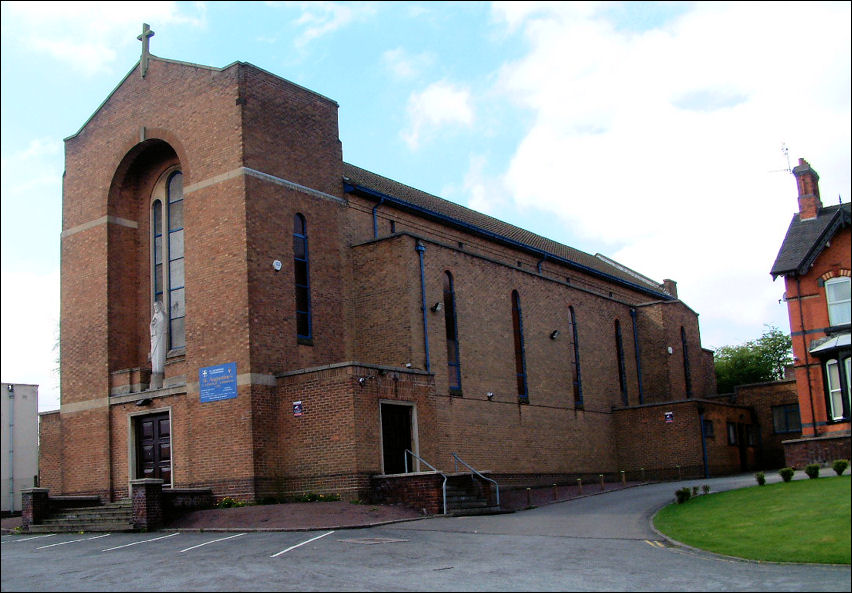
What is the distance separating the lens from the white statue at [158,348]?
27.6 m

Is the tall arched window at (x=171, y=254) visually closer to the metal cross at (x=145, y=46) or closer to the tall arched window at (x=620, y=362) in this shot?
the metal cross at (x=145, y=46)

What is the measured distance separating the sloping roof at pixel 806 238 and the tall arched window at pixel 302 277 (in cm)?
1431

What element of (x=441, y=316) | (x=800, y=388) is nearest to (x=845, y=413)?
(x=800, y=388)

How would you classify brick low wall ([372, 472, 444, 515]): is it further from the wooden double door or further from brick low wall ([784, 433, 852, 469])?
brick low wall ([784, 433, 852, 469])

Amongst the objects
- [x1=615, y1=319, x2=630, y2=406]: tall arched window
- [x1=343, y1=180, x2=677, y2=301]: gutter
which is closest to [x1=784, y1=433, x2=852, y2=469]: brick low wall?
[x1=343, y1=180, x2=677, y2=301]: gutter

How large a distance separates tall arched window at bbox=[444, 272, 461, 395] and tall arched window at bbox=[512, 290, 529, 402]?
13.0 feet

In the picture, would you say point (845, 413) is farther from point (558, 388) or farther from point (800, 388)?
point (558, 388)

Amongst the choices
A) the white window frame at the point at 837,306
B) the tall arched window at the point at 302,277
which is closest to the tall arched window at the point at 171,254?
the tall arched window at the point at 302,277

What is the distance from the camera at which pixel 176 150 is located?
2802cm

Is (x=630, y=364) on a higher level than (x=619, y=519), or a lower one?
higher

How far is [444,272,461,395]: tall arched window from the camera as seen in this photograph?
2956 cm

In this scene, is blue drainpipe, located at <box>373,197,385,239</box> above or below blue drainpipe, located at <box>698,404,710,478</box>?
above

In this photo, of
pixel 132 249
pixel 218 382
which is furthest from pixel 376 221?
pixel 218 382

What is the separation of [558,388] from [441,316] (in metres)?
8.13
